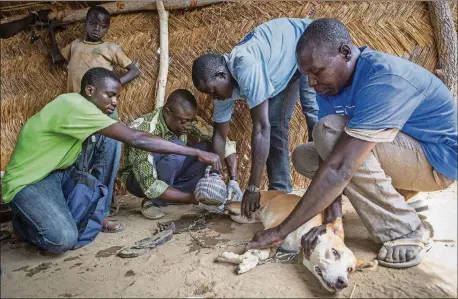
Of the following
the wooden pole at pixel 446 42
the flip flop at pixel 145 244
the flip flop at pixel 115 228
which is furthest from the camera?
the wooden pole at pixel 446 42

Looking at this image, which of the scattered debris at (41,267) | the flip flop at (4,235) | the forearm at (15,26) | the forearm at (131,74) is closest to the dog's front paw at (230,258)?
the scattered debris at (41,267)

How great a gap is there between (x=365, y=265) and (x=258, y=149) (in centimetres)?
102

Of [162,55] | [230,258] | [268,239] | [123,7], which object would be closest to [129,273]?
[230,258]

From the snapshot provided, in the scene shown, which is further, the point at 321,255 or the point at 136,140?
the point at 136,140

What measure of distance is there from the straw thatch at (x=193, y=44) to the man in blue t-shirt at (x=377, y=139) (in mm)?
1581

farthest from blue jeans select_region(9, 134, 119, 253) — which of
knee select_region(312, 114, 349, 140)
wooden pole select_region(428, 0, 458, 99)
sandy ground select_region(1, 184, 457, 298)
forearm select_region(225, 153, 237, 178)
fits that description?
wooden pole select_region(428, 0, 458, 99)

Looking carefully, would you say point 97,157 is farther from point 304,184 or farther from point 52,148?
point 304,184

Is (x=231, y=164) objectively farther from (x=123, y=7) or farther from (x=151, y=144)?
(x=123, y=7)

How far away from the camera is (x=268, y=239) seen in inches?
86.7

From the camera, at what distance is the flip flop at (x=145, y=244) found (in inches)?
98.3

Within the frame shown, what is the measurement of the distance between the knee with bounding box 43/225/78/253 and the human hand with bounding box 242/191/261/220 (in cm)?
115

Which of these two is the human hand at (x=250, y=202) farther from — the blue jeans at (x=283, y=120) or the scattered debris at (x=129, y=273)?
the scattered debris at (x=129, y=273)

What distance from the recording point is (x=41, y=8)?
15.3 ft

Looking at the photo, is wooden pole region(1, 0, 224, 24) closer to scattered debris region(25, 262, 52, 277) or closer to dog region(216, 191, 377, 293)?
dog region(216, 191, 377, 293)
